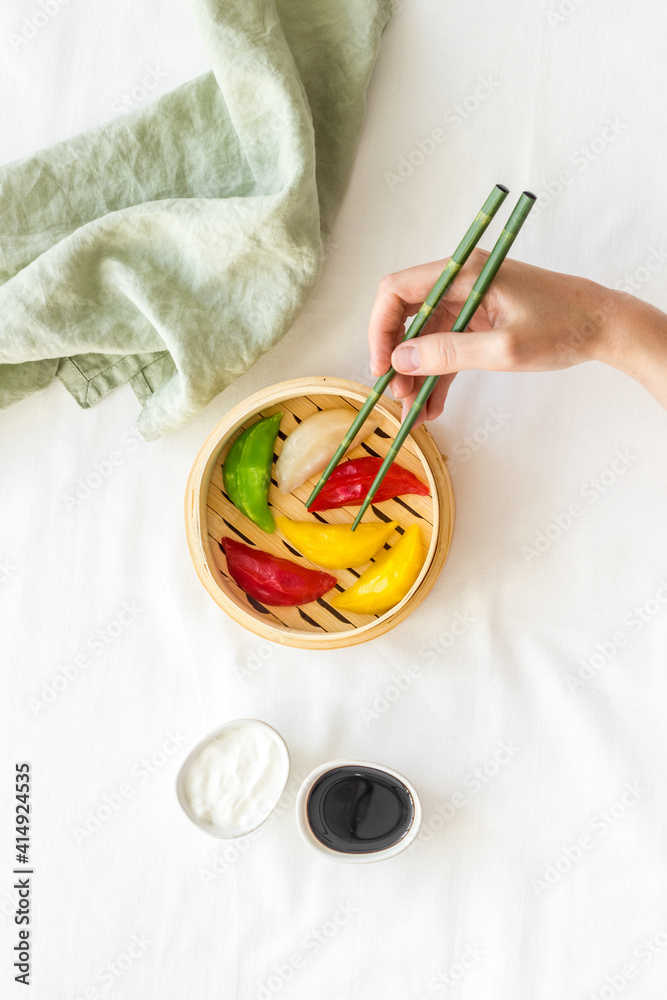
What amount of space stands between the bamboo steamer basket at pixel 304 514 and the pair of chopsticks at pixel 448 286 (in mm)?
56

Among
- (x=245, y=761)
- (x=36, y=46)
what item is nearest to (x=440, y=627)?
(x=245, y=761)

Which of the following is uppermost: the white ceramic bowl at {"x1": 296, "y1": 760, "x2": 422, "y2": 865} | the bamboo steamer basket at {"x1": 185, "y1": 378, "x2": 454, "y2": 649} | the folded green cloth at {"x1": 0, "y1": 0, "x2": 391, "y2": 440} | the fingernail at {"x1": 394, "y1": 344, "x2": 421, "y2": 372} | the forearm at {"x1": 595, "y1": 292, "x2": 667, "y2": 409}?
the folded green cloth at {"x1": 0, "y1": 0, "x2": 391, "y2": 440}

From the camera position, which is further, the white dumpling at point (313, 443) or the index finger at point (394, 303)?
the white dumpling at point (313, 443)

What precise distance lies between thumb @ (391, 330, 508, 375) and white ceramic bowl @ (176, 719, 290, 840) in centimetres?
60

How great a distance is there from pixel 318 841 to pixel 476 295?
84cm

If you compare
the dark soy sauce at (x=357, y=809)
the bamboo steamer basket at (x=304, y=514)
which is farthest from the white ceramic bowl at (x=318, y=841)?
the bamboo steamer basket at (x=304, y=514)

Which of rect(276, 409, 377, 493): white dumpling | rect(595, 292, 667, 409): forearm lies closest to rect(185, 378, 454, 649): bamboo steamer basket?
rect(276, 409, 377, 493): white dumpling

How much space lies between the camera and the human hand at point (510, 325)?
0.94 m

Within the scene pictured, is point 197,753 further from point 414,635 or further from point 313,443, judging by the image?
point 313,443

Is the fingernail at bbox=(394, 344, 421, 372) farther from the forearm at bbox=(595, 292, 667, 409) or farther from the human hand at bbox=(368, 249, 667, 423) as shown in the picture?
the forearm at bbox=(595, 292, 667, 409)

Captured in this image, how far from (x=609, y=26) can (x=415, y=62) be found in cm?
31

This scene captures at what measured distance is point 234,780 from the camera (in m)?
1.18

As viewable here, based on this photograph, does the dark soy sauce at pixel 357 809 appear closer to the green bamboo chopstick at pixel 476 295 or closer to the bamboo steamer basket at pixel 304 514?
the bamboo steamer basket at pixel 304 514

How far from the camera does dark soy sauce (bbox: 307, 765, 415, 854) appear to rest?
3.84ft
